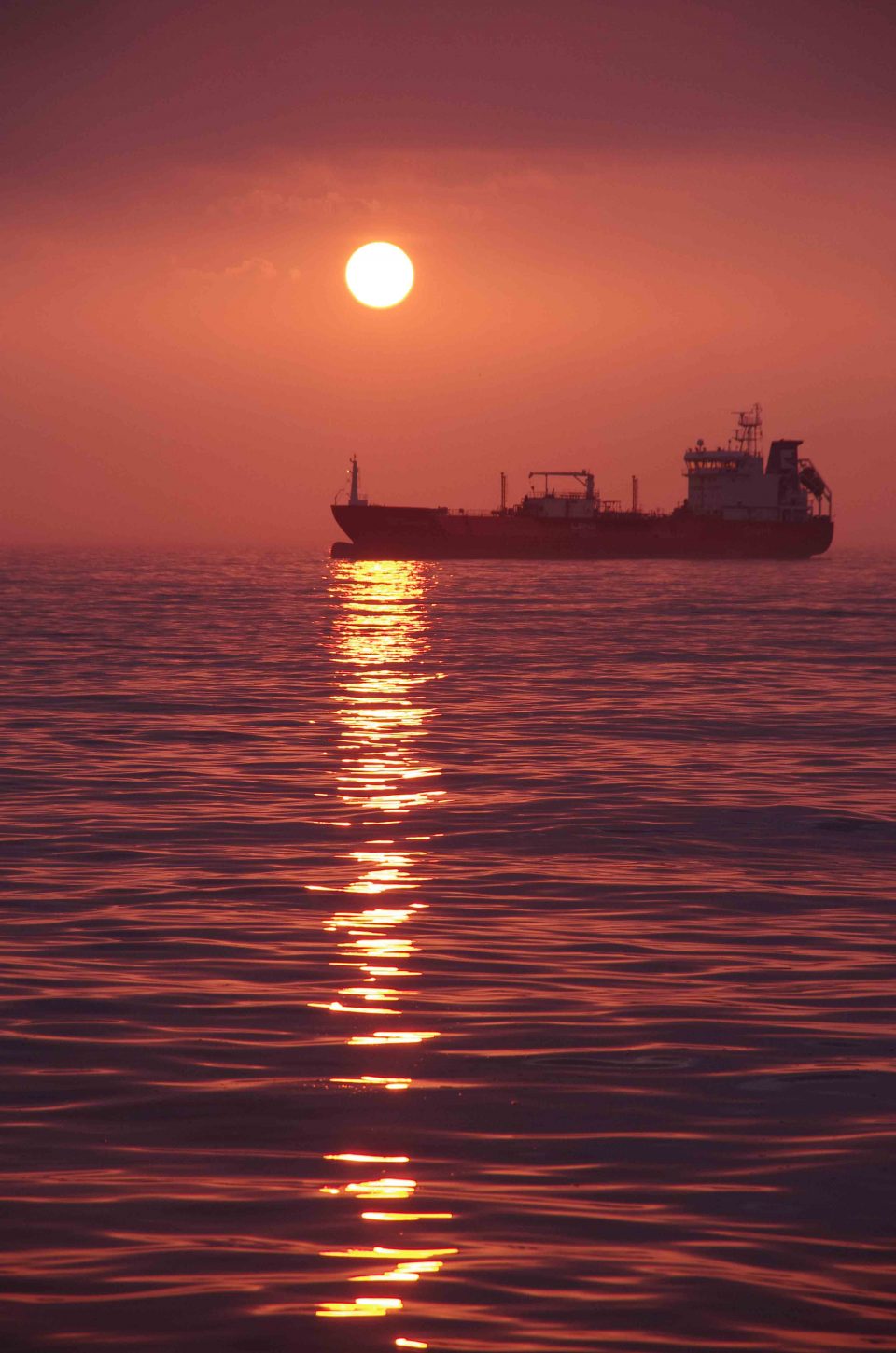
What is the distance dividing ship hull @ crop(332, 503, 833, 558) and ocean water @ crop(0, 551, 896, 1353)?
11381 centimetres

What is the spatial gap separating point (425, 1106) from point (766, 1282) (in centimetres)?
204

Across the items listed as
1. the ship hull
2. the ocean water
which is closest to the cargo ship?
the ship hull

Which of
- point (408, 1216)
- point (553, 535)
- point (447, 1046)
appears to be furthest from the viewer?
point (553, 535)

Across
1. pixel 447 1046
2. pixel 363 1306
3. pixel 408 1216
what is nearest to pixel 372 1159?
pixel 408 1216

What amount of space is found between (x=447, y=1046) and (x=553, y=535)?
12837 cm

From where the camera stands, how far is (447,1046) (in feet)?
26.2

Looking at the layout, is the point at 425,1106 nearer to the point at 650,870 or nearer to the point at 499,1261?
the point at 499,1261

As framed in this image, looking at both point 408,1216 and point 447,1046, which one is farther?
point 447,1046

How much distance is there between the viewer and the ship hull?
443ft

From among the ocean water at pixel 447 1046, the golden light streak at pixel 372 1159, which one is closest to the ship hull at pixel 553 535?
the ocean water at pixel 447 1046

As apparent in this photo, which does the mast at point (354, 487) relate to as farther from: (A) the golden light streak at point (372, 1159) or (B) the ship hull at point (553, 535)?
(A) the golden light streak at point (372, 1159)

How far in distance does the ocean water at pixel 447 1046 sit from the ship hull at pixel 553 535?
114 meters

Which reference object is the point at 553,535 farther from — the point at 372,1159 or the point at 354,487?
the point at 372,1159

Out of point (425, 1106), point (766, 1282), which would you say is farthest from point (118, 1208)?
point (766, 1282)
